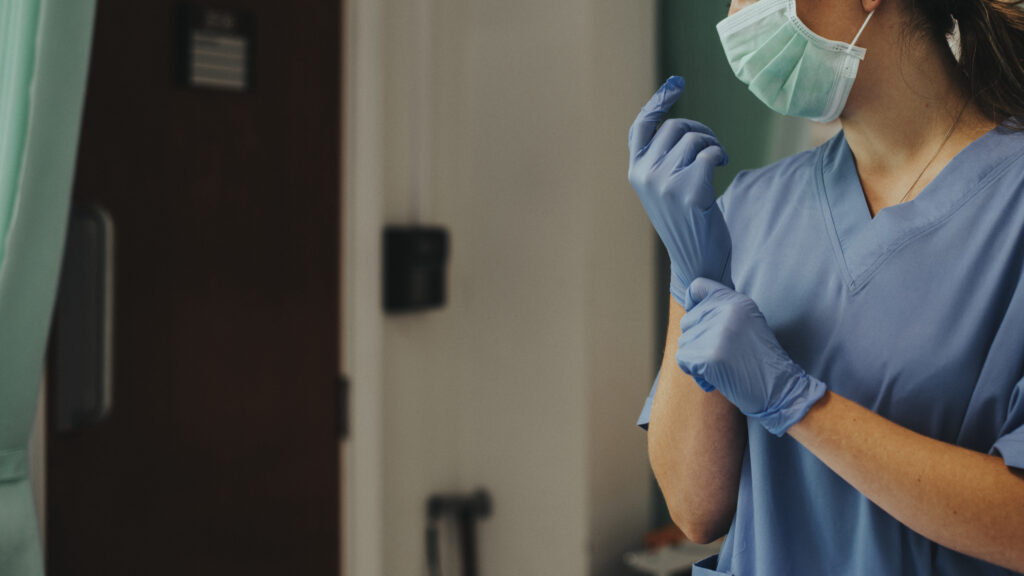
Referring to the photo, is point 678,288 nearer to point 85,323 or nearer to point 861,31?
point 861,31

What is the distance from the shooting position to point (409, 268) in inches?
68.2

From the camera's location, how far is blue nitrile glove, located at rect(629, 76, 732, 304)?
76cm

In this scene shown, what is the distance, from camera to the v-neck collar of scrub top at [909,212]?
0.75 m

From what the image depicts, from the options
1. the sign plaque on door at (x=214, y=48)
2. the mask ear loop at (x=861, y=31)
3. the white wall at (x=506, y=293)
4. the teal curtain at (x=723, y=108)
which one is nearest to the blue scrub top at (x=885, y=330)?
the mask ear loop at (x=861, y=31)

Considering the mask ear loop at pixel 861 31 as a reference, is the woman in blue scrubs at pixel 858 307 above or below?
below

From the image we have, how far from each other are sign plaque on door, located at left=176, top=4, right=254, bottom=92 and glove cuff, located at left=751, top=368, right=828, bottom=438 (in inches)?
48.5

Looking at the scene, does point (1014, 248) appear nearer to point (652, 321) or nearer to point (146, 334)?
point (652, 321)

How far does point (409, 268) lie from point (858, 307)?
1127 mm

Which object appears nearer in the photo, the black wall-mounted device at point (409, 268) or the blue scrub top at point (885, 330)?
the blue scrub top at point (885, 330)

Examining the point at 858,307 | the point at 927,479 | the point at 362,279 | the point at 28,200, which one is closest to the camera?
the point at 927,479

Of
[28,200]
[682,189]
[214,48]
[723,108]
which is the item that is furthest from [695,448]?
[214,48]

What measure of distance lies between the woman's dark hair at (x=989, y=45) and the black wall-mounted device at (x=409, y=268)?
3.78 feet

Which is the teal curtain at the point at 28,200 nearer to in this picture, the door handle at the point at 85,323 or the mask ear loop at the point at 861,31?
the door handle at the point at 85,323

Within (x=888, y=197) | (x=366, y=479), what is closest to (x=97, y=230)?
(x=366, y=479)
